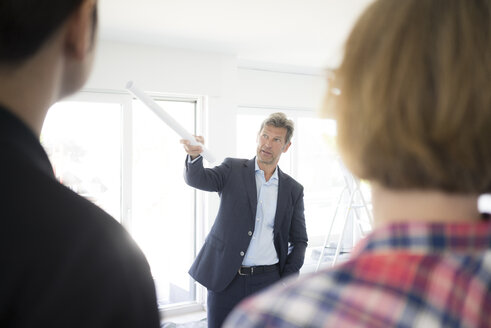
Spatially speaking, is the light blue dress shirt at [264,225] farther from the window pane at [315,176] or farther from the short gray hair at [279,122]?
the window pane at [315,176]

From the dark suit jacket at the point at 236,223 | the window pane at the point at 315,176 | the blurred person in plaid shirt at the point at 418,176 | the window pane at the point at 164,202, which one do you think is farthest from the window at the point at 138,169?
the blurred person in plaid shirt at the point at 418,176

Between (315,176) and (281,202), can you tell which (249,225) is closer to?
(281,202)

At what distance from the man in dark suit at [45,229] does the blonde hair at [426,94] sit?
314 mm

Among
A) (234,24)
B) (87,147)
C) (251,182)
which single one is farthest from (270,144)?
(87,147)

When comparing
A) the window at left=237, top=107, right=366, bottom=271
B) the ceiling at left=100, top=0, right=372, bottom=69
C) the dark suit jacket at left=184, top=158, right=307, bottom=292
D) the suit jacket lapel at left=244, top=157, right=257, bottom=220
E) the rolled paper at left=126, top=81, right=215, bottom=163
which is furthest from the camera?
the window at left=237, top=107, right=366, bottom=271

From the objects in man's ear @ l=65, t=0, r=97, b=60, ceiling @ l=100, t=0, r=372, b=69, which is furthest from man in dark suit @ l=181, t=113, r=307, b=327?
man's ear @ l=65, t=0, r=97, b=60

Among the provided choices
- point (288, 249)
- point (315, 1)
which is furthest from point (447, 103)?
point (315, 1)

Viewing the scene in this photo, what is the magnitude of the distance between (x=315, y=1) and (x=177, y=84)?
174 centimetres

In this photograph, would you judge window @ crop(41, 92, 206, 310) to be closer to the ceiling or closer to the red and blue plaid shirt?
the ceiling

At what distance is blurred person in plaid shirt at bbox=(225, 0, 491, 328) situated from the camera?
40 centimetres

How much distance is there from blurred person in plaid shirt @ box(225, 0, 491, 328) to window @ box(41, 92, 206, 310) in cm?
360

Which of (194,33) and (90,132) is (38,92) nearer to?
(194,33)

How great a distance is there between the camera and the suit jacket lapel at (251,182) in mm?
2559

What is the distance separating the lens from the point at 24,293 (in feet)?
1.25
